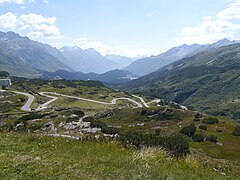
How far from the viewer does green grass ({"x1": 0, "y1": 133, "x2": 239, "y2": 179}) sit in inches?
493

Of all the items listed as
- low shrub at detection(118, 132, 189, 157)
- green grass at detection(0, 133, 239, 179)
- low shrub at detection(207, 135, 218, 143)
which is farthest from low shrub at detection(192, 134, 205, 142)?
green grass at detection(0, 133, 239, 179)

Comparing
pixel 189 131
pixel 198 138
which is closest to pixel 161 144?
pixel 198 138

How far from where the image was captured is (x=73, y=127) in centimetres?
6588

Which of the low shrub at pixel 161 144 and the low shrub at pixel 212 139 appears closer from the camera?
the low shrub at pixel 161 144

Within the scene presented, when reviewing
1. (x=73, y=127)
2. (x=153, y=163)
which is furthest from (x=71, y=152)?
(x=73, y=127)

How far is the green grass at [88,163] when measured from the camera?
12.5m

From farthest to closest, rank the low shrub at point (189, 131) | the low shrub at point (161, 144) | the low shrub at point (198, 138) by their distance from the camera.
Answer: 1. the low shrub at point (189, 131)
2. the low shrub at point (198, 138)
3. the low shrub at point (161, 144)

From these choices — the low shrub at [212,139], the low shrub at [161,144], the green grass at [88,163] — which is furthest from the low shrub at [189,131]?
the green grass at [88,163]

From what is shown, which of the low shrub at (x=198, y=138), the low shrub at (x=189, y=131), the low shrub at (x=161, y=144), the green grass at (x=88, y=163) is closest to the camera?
the green grass at (x=88, y=163)

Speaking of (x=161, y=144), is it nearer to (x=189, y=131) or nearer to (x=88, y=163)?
(x=88, y=163)

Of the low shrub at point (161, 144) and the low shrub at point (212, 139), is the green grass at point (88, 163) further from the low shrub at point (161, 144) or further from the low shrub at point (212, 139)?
the low shrub at point (212, 139)

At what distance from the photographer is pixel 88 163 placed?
1426 cm

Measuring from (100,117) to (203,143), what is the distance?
189ft

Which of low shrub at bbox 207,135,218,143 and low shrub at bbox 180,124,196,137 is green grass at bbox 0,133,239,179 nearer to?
low shrub at bbox 207,135,218,143
